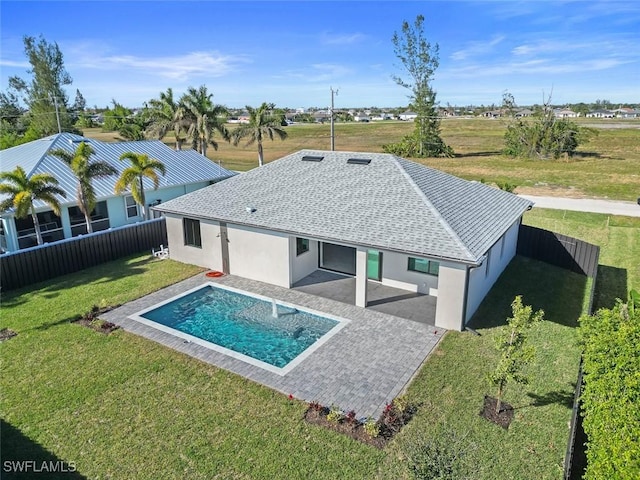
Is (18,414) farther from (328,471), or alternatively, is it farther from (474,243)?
(474,243)

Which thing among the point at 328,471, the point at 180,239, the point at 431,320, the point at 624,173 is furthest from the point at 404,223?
the point at 624,173

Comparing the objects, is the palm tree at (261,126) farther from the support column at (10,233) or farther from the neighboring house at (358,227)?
the support column at (10,233)

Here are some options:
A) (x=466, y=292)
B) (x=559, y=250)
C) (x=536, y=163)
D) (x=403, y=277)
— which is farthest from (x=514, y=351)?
(x=536, y=163)

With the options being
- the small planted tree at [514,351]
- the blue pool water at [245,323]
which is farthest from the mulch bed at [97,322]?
the small planted tree at [514,351]

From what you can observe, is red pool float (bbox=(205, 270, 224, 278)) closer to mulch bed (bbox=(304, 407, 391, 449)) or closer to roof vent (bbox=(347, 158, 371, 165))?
roof vent (bbox=(347, 158, 371, 165))

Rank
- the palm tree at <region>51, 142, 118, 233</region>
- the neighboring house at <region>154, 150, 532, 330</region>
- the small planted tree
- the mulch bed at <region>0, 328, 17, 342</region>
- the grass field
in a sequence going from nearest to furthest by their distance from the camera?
the small planted tree < the mulch bed at <region>0, 328, 17, 342</region> < the neighboring house at <region>154, 150, 532, 330</region> < the palm tree at <region>51, 142, 118, 233</region> < the grass field

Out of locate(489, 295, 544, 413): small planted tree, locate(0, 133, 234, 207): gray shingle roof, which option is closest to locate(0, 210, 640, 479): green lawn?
locate(489, 295, 544, 413): small planted tree
